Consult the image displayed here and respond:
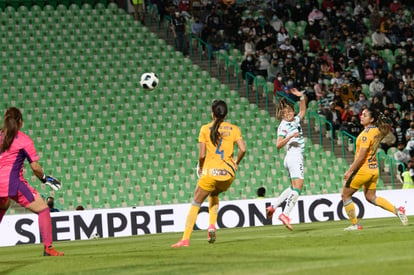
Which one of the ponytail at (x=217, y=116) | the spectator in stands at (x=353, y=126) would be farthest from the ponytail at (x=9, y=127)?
the spectator in stands at (x=353, y=126)

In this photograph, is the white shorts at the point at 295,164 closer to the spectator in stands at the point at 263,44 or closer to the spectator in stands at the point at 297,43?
the spectator in stands at the point at 263,44

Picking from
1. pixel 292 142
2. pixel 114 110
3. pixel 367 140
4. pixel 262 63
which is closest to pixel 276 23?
pixel 262 63

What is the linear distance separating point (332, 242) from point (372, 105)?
58.9 ft

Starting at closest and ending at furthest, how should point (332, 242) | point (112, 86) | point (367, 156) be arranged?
point (332, 242)
point (367, 156)
point (112, 86)

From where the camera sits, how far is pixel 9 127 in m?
12.7

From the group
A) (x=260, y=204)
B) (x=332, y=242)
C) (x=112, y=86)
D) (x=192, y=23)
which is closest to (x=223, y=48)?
(x=192, y=23)

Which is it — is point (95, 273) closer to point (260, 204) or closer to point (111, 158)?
point (260, 204)

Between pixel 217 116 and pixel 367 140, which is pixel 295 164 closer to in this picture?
pixel 367 140

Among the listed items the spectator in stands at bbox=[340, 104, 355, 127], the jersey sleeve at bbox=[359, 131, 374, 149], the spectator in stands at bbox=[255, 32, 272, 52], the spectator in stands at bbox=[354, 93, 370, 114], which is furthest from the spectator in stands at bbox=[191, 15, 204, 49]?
the jersey sleeve at bbox=[359, 131, 374, 149]

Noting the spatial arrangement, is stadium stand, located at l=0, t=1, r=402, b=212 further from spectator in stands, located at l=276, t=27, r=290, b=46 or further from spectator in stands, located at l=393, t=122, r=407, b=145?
spectator in stands, located at l=393, t=122, r=407, b=145

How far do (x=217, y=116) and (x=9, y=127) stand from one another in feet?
9.93

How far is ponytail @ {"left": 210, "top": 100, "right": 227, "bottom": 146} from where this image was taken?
1323 cm

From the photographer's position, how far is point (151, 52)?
34656mm

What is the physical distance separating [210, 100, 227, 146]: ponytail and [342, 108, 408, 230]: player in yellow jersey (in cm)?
303
